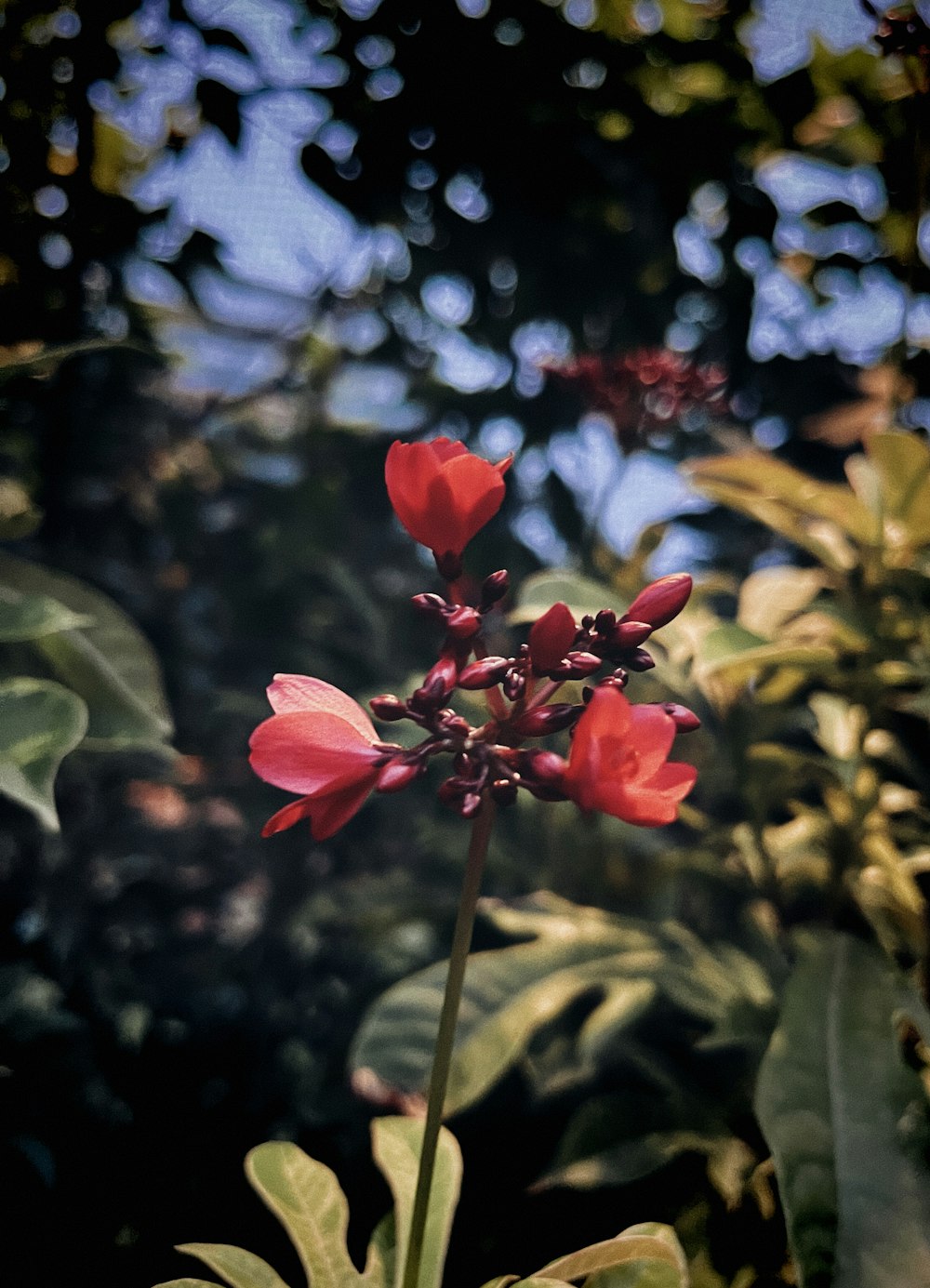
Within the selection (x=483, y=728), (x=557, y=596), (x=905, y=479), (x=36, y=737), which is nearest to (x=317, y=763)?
(x=483, y=728)

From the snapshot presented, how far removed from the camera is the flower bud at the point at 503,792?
477 mm

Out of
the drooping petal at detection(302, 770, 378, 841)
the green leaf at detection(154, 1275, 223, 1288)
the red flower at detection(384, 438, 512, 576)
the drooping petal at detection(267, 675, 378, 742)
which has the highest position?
the red flower at detection(384, 438, 512, 576)

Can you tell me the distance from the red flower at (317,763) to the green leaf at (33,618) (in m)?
0.42

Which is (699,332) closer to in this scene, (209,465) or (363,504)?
(363,504)

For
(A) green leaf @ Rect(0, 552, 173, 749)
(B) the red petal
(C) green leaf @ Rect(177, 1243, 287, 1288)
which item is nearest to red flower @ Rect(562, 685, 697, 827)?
(B) the red petal

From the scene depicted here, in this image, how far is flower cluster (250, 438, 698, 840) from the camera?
0.46 meters

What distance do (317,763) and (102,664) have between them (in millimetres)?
631

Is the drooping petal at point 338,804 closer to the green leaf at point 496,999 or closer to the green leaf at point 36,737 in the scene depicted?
the green leaf at point 36,737

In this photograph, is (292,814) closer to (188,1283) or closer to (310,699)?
(310,699)

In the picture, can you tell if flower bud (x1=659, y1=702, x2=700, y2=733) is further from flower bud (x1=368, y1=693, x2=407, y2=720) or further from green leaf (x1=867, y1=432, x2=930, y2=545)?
green leaf (x1=867, y1=432, x2=930, y2=545)

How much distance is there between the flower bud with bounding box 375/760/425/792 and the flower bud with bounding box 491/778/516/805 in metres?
0.04

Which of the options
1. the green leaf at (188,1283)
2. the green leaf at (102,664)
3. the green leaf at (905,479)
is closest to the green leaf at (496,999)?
the green leaf at (188,1283)

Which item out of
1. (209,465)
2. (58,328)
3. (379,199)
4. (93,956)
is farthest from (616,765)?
(209,465)

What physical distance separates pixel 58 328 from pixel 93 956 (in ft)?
3.19
